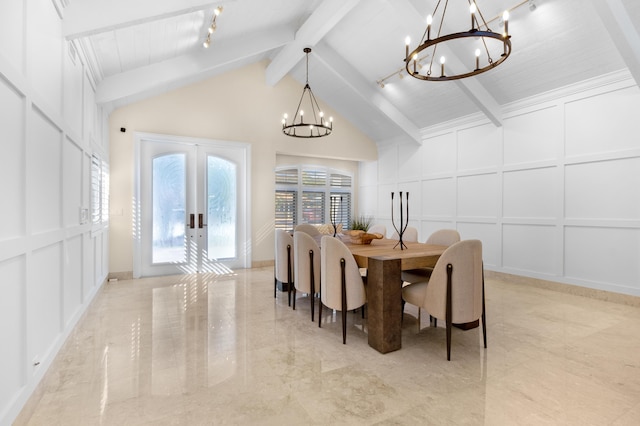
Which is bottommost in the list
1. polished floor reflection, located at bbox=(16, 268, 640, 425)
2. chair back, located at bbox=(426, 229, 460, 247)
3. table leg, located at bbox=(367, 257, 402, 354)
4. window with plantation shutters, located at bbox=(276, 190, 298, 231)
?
polished floor reflection, located at bbox=(16, 268, 640, 425)

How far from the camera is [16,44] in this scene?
1.82 metres

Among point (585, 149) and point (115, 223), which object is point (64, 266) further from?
point (585, 149)

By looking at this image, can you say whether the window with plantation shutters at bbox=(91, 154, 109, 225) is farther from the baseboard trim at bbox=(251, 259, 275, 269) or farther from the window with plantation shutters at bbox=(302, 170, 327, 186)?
the window with plantation shutters at bbox=(302, 170, 327, 186)

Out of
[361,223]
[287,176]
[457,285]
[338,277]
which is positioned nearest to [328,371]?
[338,277]

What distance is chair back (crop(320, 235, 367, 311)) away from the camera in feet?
9.44

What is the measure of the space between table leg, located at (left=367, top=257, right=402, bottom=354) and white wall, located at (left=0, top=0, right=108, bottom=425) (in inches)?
92.1

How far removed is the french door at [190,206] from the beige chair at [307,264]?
300 cm

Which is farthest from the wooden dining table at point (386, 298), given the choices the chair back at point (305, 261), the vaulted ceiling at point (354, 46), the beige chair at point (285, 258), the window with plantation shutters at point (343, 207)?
the window with plantation shutters at point (343, 207)

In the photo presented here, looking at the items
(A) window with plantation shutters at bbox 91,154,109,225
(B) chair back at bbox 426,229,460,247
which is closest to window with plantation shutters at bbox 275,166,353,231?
(A) window with plantation shutters at bbox 91,154,109,225

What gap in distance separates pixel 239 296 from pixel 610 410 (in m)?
3.75

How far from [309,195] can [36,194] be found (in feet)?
19.3

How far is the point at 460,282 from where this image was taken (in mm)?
2559

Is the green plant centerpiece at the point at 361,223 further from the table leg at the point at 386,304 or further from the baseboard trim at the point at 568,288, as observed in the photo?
the table leg at the point at 386,304

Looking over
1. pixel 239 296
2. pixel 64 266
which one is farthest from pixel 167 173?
pixel 64 266
